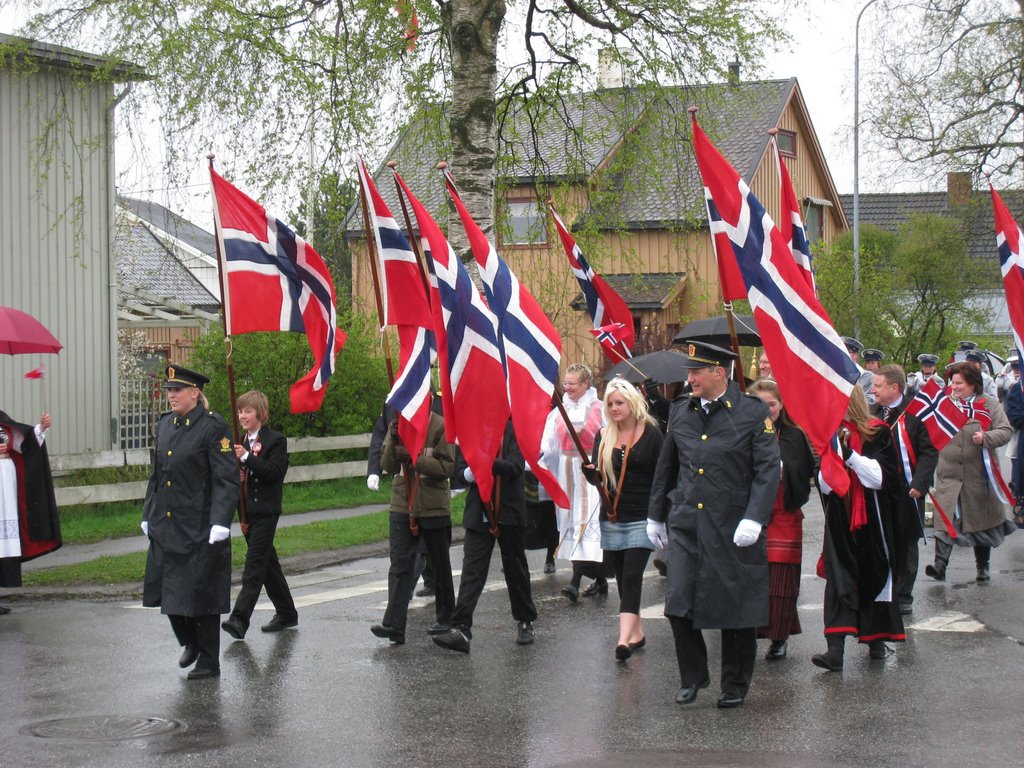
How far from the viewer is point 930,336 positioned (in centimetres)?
3009

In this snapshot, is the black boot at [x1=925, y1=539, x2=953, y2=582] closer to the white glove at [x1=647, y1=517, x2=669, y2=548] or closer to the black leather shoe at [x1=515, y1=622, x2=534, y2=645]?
the black leather shoe at [x1=515, y1=622, x2=534, y2=645]

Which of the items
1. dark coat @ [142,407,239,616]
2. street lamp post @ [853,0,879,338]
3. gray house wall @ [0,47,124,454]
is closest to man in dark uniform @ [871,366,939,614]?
dark coat @ [142,407,239,616]

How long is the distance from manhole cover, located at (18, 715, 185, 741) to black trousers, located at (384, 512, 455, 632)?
2.26 meters

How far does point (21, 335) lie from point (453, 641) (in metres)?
5.34

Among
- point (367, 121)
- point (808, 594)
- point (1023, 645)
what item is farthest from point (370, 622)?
point (367, 121)

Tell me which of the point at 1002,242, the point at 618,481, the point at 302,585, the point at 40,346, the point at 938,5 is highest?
the point at 938,5

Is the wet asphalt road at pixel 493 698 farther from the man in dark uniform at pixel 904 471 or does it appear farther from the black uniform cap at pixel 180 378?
the black uniform cap at pixel 180 378

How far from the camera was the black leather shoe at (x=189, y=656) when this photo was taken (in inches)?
327

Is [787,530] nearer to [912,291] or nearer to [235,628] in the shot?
[235,628]

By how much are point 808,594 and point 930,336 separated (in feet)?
65.9

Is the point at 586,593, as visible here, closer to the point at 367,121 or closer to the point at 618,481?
the point at 618,481

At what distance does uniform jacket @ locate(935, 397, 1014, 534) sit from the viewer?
39.8ft

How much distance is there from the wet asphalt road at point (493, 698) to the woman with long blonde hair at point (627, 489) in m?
0.33

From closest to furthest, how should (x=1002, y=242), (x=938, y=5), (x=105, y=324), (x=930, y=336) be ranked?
(x=1002, y=242), (x=105, y=324), (x=938, y=5), (x=930, y=336)
